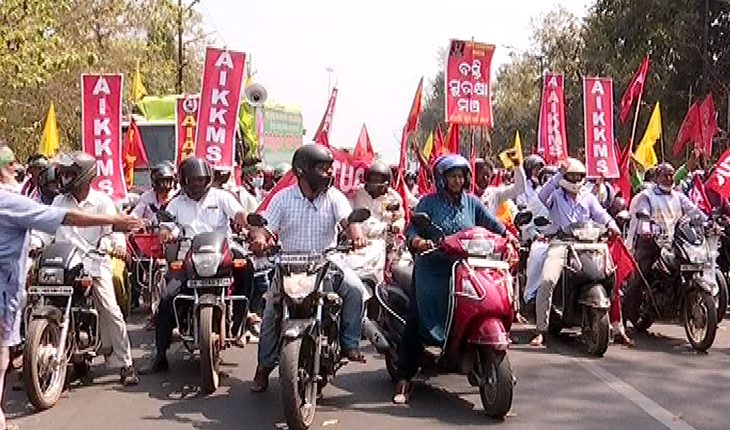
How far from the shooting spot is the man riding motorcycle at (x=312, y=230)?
6418 millimetres

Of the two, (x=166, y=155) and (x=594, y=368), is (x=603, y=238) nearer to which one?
(x=594, y=368)

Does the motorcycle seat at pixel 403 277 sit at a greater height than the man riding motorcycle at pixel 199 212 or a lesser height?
lesser

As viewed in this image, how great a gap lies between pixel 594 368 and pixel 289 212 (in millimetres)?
2977

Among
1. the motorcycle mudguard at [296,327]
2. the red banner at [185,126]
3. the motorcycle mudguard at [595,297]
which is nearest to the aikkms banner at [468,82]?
the red banner at [185,126]

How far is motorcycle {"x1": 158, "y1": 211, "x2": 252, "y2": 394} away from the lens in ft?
21.8

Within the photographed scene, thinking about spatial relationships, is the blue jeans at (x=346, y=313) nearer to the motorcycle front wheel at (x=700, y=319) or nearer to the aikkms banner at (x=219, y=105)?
the aikkms banner at (x=219, y=105)

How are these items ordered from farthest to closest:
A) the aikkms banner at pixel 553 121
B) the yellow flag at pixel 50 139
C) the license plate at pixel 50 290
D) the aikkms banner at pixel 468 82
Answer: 1. the yellow flag at pixel 50 139
2. the aikkms banner at pixel 553 121
3. the aikkms banner at pixel 468 82
4. the license plate at pixel 50 290

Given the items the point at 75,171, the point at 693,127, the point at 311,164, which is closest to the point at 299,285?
the point at 311,164

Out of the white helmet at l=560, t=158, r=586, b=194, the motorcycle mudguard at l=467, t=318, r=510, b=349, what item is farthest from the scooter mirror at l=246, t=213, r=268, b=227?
the white helmet at l=560, t=158, r=586, b=194

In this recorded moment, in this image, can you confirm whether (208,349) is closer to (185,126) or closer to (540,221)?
(540,221)

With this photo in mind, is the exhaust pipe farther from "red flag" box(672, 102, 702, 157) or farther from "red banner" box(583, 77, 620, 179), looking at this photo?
"red flag" box(672, 102, 702, 157)

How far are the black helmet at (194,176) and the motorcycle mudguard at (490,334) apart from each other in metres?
2.75

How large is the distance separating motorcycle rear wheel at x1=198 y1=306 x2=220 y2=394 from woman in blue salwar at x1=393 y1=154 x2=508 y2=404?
132 cm

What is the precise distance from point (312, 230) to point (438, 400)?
1508mm
